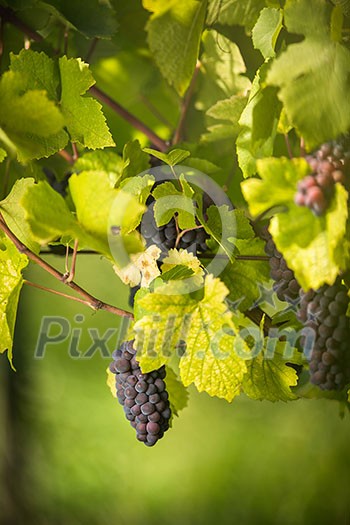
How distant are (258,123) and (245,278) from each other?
0.56 feet

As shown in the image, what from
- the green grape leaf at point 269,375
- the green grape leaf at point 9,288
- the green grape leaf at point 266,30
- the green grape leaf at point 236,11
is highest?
the green grape leaf at point 236,11

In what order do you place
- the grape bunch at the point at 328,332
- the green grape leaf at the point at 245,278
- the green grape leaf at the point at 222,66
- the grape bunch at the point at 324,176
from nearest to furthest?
the grape bunch at the point at 324,176 < the grape bunch at the point at 328,332 < the green grape leaf at the point at 245,278 < the green grape leaf at the point at 222,66

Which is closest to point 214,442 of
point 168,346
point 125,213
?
point 168,346

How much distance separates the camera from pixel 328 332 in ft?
1.41

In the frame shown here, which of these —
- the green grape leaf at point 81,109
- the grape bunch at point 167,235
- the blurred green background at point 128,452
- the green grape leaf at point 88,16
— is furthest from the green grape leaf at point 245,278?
the blurred green background at point 128,452

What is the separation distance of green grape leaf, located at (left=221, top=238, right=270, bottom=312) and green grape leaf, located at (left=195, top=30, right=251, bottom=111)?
193mm

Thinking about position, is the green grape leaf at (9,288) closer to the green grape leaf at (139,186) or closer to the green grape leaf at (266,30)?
the green grape leaf at (139,186)

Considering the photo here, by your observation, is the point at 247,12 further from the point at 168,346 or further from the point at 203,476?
the point at 203,476

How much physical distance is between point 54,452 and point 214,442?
42 cm

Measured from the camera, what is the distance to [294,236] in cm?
33

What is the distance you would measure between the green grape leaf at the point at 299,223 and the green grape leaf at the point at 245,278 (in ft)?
0.63

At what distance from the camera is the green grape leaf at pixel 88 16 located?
0.61 m

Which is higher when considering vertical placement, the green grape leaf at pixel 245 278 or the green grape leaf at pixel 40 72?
the green grape leaf at pixel 40 72

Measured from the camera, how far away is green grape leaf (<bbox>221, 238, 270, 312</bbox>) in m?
0.52
